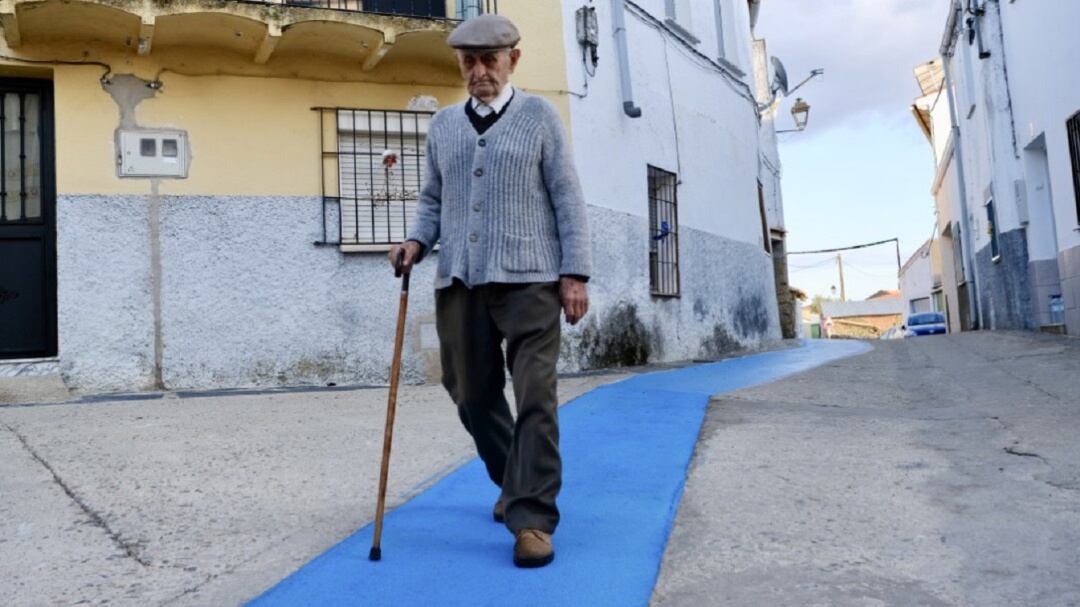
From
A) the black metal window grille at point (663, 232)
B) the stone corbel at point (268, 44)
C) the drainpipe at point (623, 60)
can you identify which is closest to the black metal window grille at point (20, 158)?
the stone corbel at point (268, 44)

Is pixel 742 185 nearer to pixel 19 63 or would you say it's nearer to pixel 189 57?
pixel 189 57

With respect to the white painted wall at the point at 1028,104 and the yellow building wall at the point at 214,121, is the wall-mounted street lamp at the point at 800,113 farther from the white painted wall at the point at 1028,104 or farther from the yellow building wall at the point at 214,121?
the yellow building wall at the point at 214,121

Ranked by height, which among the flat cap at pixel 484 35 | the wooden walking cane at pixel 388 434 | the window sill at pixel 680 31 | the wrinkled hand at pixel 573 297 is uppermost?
the window sill at pixel 680 31

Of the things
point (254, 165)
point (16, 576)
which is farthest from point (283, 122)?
point (16, 576)

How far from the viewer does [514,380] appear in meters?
2.59

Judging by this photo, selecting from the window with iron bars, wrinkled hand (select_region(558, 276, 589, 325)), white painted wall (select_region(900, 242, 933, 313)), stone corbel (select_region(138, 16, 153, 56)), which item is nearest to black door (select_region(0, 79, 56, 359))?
stone corbel (select_region(138, 16, 153, 56))

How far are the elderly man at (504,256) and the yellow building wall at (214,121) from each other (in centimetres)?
514

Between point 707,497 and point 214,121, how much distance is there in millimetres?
5857

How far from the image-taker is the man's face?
107 inches

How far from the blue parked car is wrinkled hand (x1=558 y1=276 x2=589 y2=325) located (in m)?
23.0

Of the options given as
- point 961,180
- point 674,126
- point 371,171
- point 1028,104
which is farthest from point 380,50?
point 961,180

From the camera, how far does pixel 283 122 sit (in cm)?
762

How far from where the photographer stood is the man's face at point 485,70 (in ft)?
8.88

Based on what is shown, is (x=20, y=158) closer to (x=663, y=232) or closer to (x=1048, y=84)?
(x=663, y=232)
